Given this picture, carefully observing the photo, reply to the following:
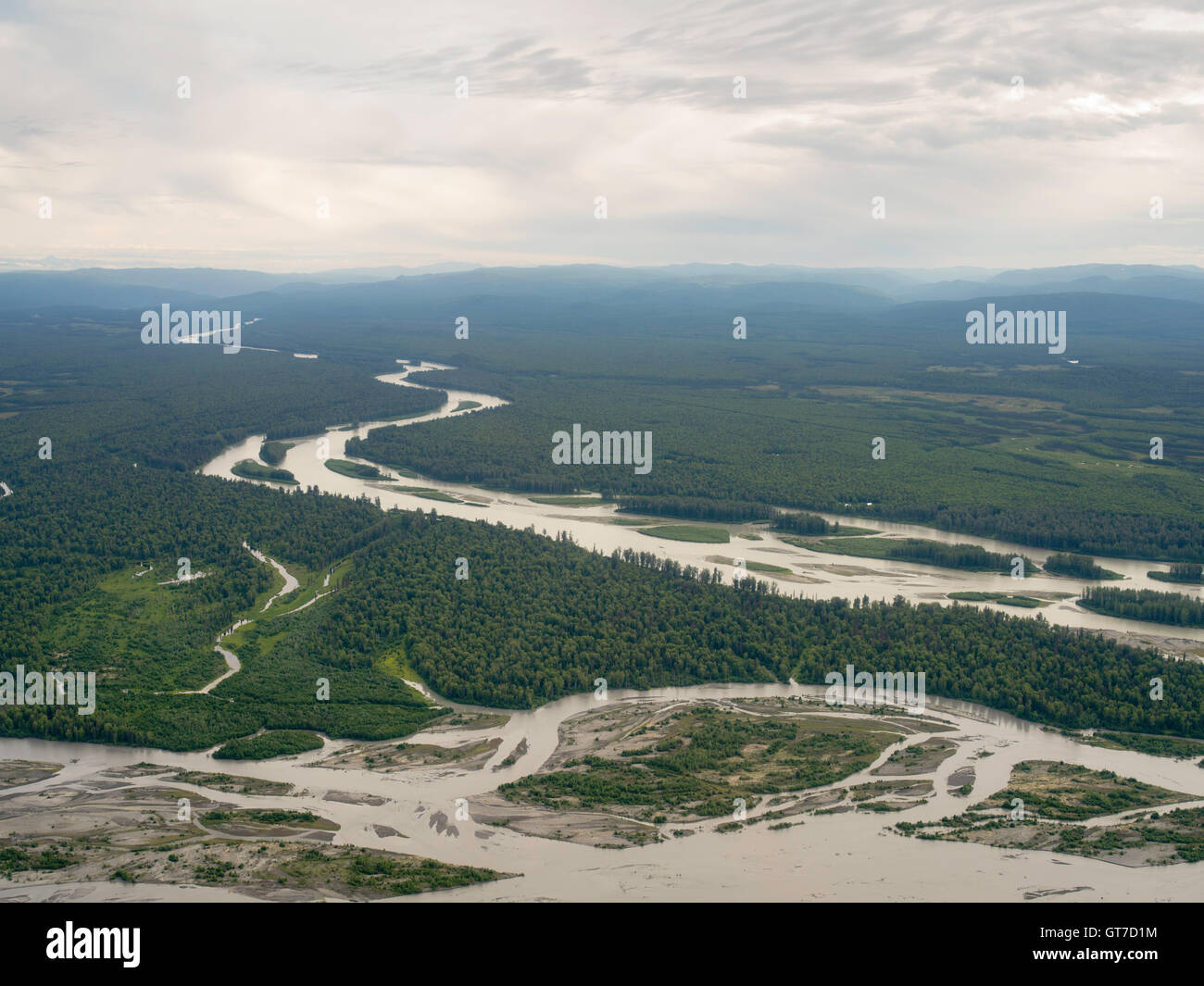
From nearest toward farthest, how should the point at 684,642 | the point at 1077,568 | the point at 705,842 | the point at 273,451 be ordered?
1. the point at 705,842
2. the point at 684,642
3. the point at 1077,568
4. the point at 273,451

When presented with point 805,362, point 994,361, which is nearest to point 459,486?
point 805,362

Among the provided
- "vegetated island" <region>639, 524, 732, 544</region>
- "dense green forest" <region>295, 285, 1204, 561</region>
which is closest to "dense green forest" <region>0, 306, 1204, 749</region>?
"dense green forest" <region>295, 285, 1204, 561</region>

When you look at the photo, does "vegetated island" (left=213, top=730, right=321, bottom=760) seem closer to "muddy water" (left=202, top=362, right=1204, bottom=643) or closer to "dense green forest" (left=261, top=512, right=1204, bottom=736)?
"dense green forest" (left=261, top=512, right=1204, bottom=736)

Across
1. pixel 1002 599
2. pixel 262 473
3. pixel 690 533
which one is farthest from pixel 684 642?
pixel 262 473

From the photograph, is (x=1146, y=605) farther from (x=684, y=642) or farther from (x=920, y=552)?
(x=684, y=642)

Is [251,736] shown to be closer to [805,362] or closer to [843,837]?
[843,837]

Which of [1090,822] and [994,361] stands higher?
[994,361]
